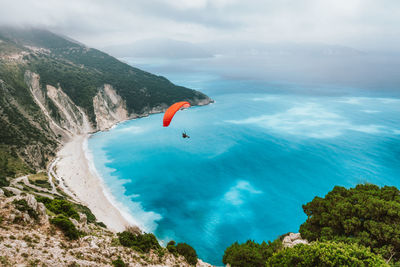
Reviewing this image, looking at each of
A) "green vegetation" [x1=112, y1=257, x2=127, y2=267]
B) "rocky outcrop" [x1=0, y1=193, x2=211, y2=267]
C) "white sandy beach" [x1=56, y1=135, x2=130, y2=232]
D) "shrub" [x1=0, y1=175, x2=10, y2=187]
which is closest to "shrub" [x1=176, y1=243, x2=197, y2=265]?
"rocky outcrop" [x1=0, y1=193, x2=211, y2=267]

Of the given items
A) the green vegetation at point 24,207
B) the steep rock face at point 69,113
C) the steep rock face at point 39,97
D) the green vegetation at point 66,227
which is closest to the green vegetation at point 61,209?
the green vegetation at point 66,227

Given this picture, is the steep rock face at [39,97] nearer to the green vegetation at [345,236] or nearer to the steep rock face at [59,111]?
the steep rock face at [59,111]

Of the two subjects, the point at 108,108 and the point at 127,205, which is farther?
the point at 108,108

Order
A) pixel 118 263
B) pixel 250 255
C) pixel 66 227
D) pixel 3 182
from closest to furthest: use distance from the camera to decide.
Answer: pixel 118 263, pixel 66 227, pixel 250 255, pixel 3 182

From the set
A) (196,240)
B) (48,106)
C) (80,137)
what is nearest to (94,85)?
(48,106)

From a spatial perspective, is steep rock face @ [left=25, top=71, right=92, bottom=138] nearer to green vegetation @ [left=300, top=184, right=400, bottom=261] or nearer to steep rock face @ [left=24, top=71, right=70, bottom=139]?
steep rock face @ [left=24, top=71, right=70, bottom=139]

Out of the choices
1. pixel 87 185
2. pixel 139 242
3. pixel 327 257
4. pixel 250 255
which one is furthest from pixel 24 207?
pixel 87 185

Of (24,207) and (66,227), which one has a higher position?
(24,207)

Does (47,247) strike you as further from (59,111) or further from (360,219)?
(59,111)
